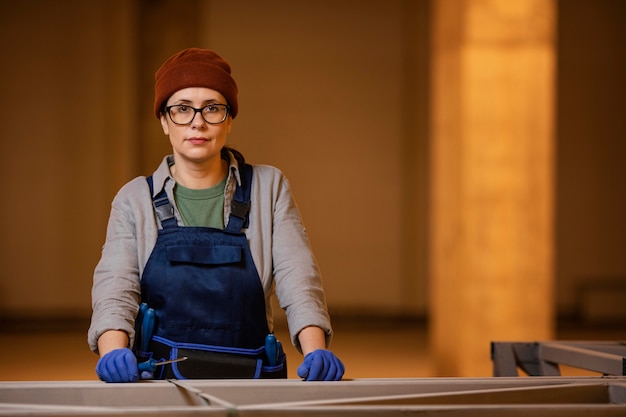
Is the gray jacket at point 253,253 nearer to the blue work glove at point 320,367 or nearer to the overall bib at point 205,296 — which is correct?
the overall bib at point 205,296

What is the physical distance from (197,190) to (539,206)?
4195mm

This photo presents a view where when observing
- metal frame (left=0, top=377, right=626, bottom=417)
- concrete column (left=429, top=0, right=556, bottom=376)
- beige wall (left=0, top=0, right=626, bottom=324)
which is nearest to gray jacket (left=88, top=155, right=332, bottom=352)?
metal frame (left=0, top=377, right=626, bottom=417)

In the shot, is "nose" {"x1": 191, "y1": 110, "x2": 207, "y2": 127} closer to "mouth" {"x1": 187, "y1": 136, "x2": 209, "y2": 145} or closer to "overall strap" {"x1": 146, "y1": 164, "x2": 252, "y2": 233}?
"mouth" {"x1": 187, "y1": 136, "x2": 209, "y2": 145}

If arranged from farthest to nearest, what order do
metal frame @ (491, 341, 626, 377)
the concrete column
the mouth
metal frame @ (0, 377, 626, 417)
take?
the concrete column → metal frame @ (491, 341, 626, 377) → the mouth → metal frame @ (0, 377, 626, 417)

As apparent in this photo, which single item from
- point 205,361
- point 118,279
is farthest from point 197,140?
point 205,361

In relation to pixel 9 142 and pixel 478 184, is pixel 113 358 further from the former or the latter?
pixel 9 142

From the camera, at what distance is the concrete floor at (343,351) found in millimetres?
7406

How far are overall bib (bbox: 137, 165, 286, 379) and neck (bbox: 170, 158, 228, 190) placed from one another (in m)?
0.10

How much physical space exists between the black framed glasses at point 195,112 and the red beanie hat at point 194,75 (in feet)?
0.13

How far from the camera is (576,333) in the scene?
1039 centimetres

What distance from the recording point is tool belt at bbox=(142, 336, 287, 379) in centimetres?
232

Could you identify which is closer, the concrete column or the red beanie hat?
the red beanie hat

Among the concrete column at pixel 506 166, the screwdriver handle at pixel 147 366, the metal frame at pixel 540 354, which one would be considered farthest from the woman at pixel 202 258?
the concrete column at pixel 506 166

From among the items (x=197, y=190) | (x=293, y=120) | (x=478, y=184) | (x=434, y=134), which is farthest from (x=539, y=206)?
(x=293, y=120)
